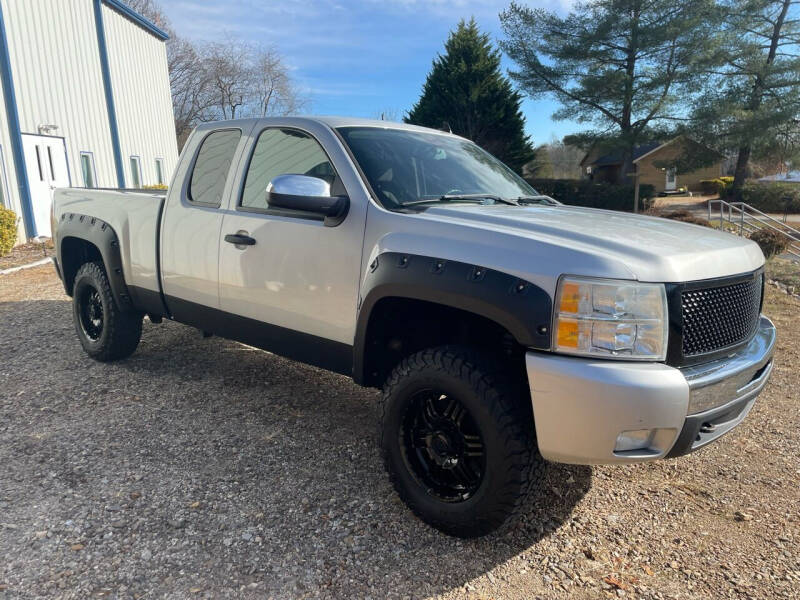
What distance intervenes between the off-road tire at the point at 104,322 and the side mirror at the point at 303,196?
243 centimetres

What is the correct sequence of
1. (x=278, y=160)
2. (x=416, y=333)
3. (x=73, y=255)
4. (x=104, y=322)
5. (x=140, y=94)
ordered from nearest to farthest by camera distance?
1. (x=416, y=333)
2. (x=278, y=160)
3. (x=104, y=322)
4. (x=73, y=255)
5. (x=140, y=94)

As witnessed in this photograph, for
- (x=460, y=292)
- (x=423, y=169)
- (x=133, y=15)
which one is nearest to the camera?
(x=460, y=292)

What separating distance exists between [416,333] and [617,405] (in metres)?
1.17

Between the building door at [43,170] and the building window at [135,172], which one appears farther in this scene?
the building window at [135,172]

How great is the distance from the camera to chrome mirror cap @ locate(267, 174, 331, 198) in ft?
9.31

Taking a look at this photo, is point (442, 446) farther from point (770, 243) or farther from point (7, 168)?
point (7, 168)

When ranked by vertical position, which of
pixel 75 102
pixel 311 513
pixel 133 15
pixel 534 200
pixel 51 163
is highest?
pixel 133 15

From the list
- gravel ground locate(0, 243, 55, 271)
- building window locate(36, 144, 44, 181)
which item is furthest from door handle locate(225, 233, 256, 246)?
building window locate(36, 144, 44, 181)

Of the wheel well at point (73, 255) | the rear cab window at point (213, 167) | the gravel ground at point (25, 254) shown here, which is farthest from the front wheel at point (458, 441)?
the gravel ground at point (25, 254)

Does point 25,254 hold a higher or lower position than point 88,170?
lower

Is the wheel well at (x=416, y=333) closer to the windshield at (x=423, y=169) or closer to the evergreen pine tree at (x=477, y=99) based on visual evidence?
the windshield at (x=423, y=169)

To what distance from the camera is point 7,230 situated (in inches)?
446

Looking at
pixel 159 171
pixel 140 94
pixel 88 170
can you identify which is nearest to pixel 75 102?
pixel 88 170

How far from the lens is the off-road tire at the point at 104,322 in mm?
4615
